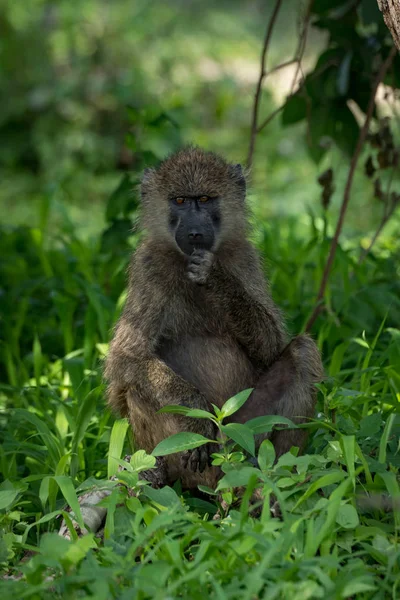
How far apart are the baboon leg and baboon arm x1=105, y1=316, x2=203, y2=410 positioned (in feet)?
0.95

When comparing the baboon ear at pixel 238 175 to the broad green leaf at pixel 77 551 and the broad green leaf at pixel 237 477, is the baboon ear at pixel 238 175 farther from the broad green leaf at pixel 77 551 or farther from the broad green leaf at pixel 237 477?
the broad green leaf at pixel 77 551

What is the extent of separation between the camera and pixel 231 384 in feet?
12.4

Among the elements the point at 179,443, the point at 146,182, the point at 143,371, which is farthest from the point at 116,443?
the point at 146,182

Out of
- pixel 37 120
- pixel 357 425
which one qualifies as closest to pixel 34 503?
Result: pixel 357 425

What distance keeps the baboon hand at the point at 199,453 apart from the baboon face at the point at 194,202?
78 centimetres

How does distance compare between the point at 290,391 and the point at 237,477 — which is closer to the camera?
the point at 237,477

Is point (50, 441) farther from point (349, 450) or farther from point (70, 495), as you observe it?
point (349, 450)

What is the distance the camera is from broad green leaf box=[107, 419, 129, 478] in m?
3.37

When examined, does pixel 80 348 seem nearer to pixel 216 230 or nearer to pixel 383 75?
pixel 216 230

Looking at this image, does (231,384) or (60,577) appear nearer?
(60,577)

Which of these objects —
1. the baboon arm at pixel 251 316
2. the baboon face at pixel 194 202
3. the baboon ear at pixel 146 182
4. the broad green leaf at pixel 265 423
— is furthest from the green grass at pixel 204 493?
the baboon ear at pixel 146 182

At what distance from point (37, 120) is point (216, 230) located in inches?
283

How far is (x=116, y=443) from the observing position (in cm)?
350

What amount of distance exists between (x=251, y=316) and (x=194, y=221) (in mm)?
507
